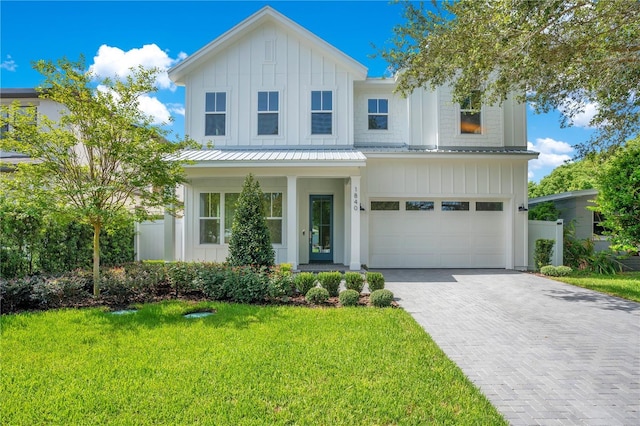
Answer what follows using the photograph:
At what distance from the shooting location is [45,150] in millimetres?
6734

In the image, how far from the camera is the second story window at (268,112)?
41.4ft

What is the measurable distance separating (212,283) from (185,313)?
1.13 m

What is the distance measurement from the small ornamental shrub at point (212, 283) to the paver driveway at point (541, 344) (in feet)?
13.0

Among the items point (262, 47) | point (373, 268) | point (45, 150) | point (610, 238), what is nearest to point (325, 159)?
point (373, 268)

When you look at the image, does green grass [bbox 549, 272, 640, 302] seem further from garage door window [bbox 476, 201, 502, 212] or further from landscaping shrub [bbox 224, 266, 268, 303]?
landscaping shrub [bbox 224, 266, 268, 303]

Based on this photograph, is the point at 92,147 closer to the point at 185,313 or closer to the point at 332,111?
the point at 185,313

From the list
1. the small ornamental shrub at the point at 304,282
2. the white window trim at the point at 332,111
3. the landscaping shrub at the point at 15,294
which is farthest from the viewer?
the white window trim at the point at 332,111

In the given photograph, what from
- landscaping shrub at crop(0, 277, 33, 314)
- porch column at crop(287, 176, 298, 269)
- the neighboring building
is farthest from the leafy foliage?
landscaping shrub at crop(0, 277, 33, 314)

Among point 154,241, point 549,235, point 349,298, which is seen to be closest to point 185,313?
point 349,298

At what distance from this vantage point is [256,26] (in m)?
12.5

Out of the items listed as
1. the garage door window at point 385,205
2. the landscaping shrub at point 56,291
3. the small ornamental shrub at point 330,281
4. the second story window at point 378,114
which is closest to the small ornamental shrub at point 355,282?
the small ornamental shrub at point 330,281

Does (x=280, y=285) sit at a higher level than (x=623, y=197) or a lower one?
lower

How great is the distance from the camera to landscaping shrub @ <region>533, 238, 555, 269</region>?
38.7 ft

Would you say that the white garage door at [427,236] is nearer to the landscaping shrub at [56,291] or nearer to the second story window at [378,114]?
the second story window at [378,114]
